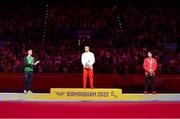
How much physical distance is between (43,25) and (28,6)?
93.0 inches

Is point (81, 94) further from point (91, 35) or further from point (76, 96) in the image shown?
point (91, 35)

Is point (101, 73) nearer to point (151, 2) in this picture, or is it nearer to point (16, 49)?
point (16, 49)

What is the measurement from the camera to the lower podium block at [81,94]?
52.7 feet

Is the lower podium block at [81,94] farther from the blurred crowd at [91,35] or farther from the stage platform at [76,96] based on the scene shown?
the blurred crowd at [91,35]

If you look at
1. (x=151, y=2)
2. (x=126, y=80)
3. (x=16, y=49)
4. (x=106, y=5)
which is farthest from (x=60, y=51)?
(x=151, y=2)

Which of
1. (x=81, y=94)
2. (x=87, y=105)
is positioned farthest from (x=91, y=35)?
(x=87, y=105)

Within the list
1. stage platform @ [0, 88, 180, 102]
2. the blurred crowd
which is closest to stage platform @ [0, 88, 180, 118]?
stage platform @ [0, 88, 180, 102]

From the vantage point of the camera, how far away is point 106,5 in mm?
28125

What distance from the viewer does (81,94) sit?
52.8ft

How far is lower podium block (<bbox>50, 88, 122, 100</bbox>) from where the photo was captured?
1608cm

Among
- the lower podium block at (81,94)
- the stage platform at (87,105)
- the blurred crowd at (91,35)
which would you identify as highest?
the blurred crowd at (91,35)

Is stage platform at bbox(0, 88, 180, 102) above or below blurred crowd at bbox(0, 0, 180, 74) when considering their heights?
below

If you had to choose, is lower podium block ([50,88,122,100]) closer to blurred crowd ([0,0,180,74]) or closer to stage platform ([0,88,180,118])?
stage platform ([0,88,180,118])

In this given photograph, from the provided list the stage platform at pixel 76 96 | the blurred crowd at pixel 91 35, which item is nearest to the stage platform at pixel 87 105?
the stage platform at pixel 76 96
